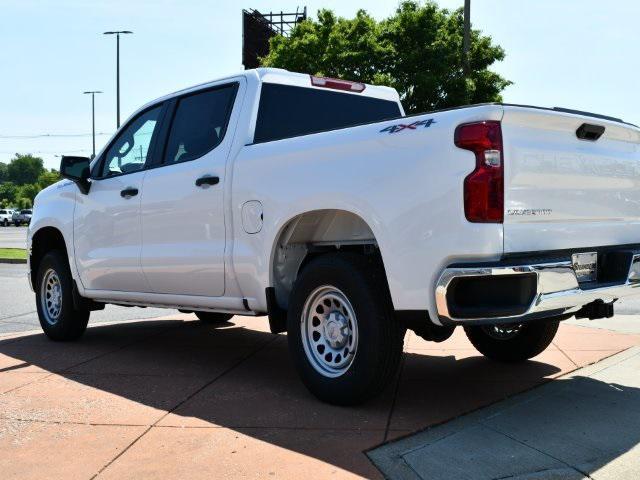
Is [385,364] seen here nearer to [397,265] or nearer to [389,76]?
[397,265]

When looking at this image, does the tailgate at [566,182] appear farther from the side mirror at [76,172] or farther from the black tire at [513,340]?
the side mirror at [76,172]

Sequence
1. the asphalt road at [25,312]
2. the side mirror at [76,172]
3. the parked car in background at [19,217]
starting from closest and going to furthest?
the side mirror at [76,172]
the asphalt road at [25,312]
the parked car in background at [19,217]

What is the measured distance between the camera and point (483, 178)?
3.64 metres

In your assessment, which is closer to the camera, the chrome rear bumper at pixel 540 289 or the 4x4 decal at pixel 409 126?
the chrome rear bumper at pixel 540 289

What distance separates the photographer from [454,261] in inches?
145

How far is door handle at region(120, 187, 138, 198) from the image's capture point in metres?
5.95

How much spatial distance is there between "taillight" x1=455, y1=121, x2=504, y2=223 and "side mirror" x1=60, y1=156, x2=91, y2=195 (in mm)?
4026

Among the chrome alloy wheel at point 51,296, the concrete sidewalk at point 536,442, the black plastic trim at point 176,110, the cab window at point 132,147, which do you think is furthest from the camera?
the chrome alloy wheel at point 51,296

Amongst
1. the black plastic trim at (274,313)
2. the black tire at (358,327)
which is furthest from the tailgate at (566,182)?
the black plastic trim at (274,313)

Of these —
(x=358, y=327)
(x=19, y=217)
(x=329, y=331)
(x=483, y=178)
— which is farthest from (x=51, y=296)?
(x=19, y=217)

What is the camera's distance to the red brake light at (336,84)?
5.85 m

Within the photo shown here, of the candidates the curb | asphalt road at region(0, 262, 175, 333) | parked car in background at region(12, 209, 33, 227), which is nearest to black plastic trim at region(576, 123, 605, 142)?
→ asphalt road at region(0, 262, 175, 333)

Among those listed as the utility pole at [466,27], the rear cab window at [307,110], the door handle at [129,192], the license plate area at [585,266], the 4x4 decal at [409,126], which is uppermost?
the utility pole at [466,27]

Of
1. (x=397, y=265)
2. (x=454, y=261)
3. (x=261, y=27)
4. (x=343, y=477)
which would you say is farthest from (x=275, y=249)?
(x=261, y=27)
